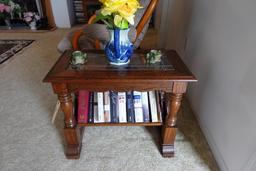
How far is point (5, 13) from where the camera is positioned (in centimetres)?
351

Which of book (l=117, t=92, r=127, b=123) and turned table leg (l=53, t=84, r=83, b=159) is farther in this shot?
book (l=117, t=92, r=127, b=123)

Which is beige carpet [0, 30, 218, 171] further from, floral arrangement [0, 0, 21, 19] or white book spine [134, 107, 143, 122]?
floral arrangement [0, 0, 21, 19]

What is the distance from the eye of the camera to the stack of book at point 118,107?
1.14 metres

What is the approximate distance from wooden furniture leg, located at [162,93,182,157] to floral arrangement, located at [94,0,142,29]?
0.45 meters

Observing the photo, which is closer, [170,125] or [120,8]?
[120,8]

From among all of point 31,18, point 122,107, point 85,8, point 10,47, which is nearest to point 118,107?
point 122,107

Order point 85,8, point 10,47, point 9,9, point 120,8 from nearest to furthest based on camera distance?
point 120,8
point 10,47
point 9,9
point 85,8

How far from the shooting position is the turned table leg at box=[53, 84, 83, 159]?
37.2 inches

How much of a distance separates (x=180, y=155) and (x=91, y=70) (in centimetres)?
76

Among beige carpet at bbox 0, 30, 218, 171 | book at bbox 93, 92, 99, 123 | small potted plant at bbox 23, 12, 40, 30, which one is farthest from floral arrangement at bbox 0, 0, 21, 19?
book at bbox 93, 92, 99, 123

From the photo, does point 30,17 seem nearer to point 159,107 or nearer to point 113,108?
point 113,108

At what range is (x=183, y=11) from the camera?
70.2 inches

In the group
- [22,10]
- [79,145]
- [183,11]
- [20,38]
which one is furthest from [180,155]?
[22,10]

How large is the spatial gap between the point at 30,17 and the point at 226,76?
12.1 feet
